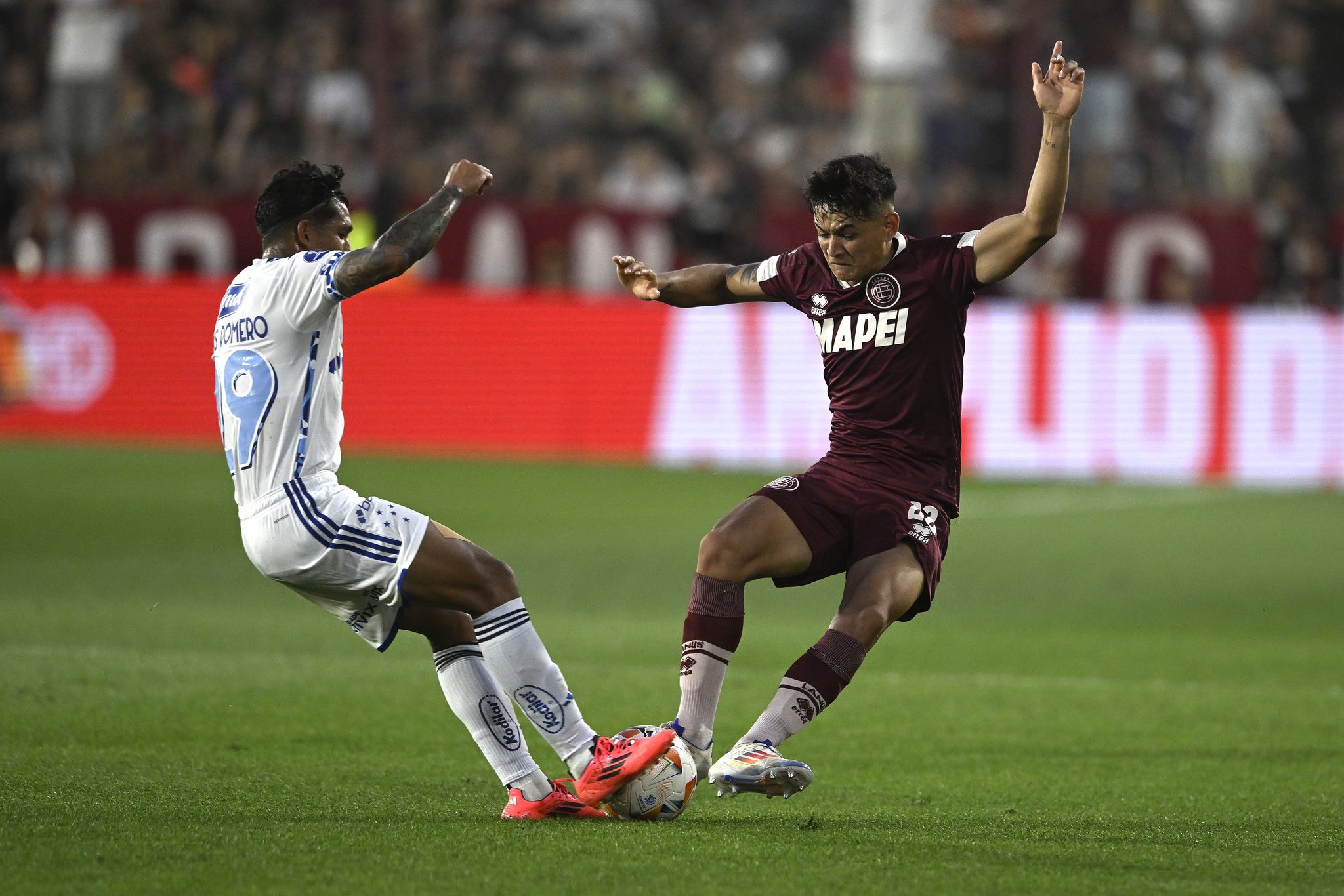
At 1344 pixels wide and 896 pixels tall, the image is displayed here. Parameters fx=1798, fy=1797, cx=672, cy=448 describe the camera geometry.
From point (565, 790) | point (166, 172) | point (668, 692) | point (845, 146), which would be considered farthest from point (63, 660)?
point (845, 146)

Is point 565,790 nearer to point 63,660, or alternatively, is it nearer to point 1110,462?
→ point 63,660

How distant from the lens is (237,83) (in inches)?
821

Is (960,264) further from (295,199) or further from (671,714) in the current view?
(671,714)

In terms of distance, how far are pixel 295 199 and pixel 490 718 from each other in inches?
67.4

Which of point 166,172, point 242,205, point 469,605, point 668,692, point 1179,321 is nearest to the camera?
point 469,605

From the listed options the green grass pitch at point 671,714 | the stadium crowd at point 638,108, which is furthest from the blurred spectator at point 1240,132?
the green grass pitch at point 671,714

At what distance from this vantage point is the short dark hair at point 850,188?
5652 mm

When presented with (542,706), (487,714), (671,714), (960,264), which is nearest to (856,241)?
(960,264)

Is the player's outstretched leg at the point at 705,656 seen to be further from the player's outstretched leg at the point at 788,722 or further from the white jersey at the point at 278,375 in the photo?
the white jersey at the point at 278,375

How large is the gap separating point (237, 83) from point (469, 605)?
16.7 meters

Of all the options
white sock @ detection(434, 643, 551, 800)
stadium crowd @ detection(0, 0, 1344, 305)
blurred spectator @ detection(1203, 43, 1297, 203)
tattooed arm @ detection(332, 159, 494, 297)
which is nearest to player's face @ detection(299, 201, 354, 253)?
tattooed arm @ detection(332, 159, 494, 297)

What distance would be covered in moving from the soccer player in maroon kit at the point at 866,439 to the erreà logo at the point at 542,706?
15.0 inches

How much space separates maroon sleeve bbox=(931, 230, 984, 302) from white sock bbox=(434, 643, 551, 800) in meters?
1.94

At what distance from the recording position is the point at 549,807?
5.52 meters
